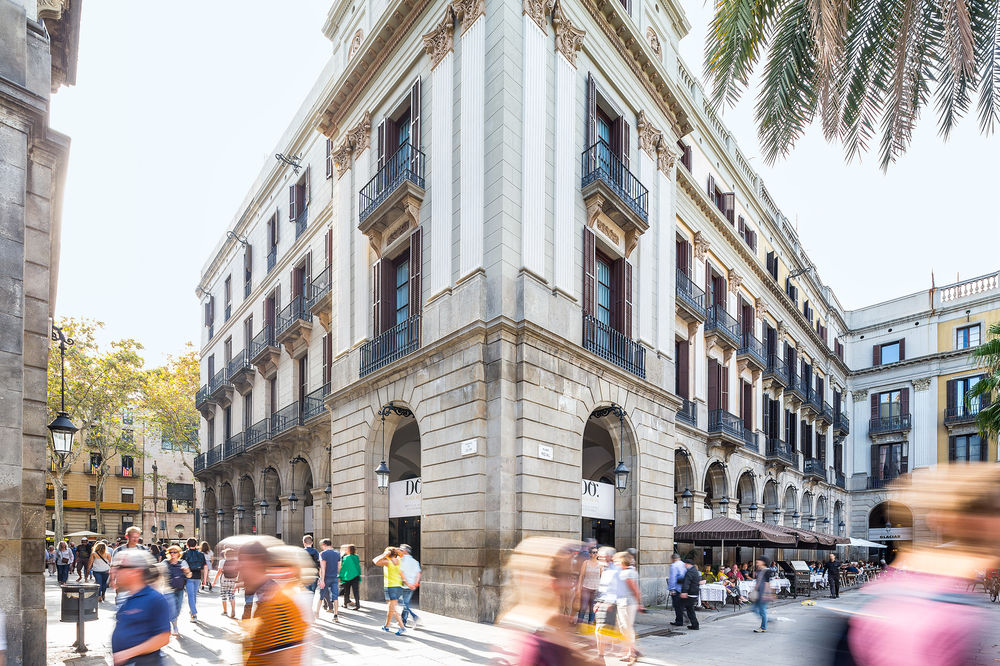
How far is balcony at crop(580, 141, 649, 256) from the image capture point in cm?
1673

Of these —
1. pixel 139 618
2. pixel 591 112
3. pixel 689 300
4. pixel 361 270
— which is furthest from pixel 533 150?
pixel 139 618

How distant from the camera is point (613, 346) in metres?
17.5

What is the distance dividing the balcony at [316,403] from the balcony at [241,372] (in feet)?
22.7

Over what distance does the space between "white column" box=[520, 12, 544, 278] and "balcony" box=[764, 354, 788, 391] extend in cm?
1759

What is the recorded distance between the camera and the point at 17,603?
8422 millimetres

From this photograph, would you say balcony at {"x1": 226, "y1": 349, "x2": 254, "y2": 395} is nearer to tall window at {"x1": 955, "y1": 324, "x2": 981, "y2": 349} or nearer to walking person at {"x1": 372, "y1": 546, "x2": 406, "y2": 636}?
walking person at {"x1": 372, "y1": 546, "x2": 406, "y2": 636}

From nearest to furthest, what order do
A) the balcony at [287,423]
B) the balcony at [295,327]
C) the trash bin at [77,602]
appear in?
1. the trash bin at [77,602]
2. the balcony at [287,423]
3. the balcony at [295,327]

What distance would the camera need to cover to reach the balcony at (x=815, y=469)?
3481cm

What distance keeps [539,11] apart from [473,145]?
321 centimetres

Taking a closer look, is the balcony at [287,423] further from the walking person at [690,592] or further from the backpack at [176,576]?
the walking person at [690,592]

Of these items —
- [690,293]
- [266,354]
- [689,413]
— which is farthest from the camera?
[266,354]

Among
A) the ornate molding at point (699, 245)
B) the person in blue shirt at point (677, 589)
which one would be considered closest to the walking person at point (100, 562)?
the person in blue shirt at point (677, 589)

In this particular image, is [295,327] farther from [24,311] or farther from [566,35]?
[24,311]

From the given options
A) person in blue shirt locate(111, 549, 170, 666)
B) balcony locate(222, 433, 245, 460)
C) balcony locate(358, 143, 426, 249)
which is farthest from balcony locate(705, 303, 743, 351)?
person in blue shirt locate(111, 549, 170, 666)
